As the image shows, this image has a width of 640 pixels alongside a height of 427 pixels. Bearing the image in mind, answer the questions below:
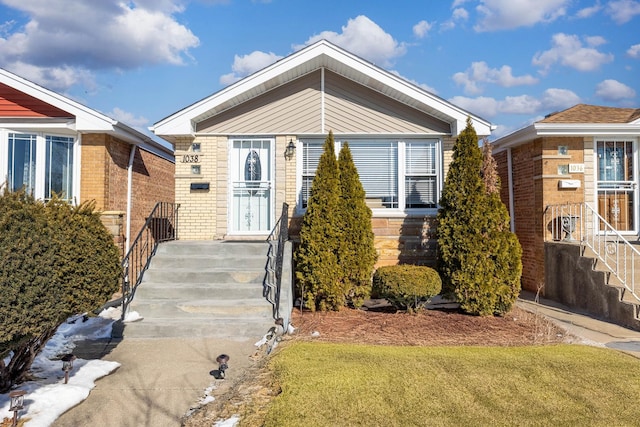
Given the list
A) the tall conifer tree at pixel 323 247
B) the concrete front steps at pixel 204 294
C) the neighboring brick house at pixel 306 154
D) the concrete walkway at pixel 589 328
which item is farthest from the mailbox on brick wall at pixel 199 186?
the concrete walkway at pixel 589 328

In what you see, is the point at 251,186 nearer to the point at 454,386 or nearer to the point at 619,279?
the point at 454,386

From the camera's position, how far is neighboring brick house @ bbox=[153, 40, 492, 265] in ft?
29.6

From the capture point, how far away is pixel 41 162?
8727 millimetres

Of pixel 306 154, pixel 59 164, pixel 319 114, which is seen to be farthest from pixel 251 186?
pixel 59 164

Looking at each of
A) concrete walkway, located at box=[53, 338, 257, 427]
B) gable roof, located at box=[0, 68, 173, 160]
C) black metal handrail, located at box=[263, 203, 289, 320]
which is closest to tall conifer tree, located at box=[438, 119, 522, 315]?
black metal handrail, located at box=[263, 203, 289, 320]

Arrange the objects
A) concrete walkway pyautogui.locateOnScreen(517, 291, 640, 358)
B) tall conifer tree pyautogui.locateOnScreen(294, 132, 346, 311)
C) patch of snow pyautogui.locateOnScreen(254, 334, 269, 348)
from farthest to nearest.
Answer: tall conifer tree pyautogui.locateOnScreen(294, 132, 346, 311) → concrete walkway pyautogui.locateOnScreen(517, 291, 640, 358) → patch of snow pyautogui.locateOnScreen(254, 334, 269, 348)

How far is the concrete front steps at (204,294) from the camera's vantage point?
229 inches

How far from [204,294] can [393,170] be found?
4.90 m

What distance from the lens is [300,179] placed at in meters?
9.19

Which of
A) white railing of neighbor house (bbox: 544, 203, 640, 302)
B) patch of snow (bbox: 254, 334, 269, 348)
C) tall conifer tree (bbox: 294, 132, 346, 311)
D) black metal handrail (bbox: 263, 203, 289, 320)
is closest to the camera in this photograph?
patch of snow (bbox: 254, 334, 269, 348)

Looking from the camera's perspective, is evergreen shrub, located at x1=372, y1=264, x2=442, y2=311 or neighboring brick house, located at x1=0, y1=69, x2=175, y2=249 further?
neighboring brick house, located at x1=0, y1=69, x2=175, y2=249

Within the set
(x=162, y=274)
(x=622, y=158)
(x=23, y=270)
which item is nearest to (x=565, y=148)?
(x=622, y=158)

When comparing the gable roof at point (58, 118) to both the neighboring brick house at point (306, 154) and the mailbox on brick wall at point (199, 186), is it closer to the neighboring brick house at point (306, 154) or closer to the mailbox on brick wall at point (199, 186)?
the neighboring brick house at point (306, 154)

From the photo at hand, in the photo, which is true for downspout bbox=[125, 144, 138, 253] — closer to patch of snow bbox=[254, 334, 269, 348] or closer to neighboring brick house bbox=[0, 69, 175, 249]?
neighboring brick house bbox=[0, 69, 175, 249]
